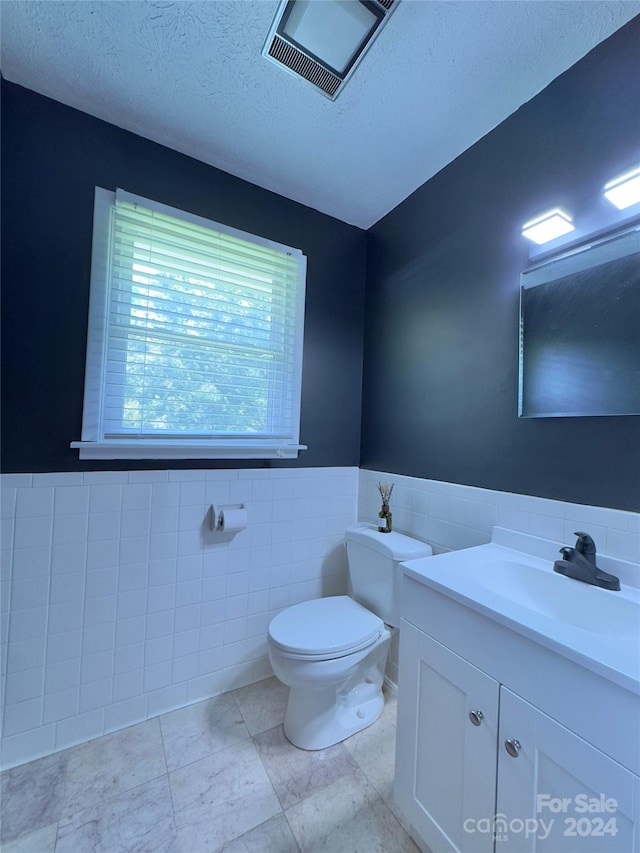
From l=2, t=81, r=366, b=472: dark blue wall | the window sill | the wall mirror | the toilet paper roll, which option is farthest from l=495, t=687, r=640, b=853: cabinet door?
l=2, t=81, r=366, b=472: dark blue wall

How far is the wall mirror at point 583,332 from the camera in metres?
1.01

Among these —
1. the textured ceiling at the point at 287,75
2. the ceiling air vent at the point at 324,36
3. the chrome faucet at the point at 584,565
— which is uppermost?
the textured ceiling at the point at 287,75

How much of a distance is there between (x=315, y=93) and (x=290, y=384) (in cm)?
120

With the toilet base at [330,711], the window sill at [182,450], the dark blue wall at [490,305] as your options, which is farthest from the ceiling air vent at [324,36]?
the toilet base at [330,711]

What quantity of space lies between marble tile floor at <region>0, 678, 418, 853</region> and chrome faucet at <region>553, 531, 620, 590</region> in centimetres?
97

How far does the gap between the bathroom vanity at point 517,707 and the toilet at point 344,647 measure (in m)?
0.30

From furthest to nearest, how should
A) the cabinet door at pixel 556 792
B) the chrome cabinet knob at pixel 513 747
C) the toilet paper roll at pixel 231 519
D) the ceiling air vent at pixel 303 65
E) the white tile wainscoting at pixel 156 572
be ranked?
1. the toilet paper roll at pixel 231 519
2. the white tile wainscoting at pixel 156 572
3. the ceiling air vent at pixel 303 65
4. the chrome cabinet knob at pixel 513 747
5. the cabinet door at pixel 556 792

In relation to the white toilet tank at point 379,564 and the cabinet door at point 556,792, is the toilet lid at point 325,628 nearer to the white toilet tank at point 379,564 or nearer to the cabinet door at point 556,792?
the white toilet tank at point 379,564

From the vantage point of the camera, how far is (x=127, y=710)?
1.44 meters

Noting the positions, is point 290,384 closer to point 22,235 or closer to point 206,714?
point 22,235

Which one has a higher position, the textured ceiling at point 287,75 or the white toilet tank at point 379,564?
the textured ceiling at point 287,75

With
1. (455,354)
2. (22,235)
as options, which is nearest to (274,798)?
(455,354)

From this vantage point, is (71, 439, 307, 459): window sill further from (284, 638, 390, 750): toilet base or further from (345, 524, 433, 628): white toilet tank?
(284, 638, 390, 750): toilet base

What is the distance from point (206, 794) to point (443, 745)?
34.3 inches
